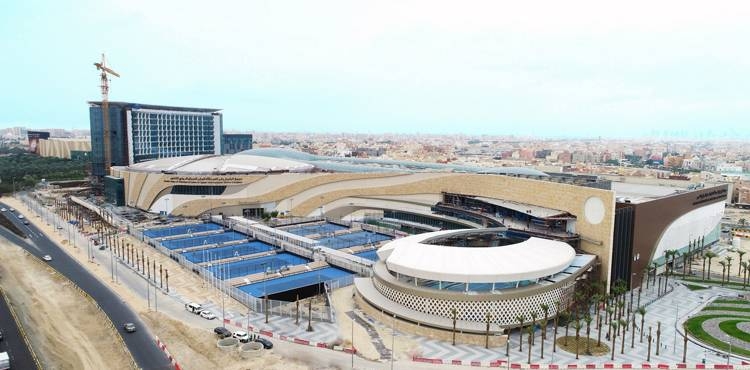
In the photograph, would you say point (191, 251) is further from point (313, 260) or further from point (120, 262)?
point (313, 260)

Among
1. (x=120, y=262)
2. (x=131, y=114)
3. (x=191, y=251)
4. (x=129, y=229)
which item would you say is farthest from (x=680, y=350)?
(x=131, y=114)

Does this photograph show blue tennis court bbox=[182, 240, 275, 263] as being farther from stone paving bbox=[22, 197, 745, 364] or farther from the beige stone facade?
the beige stone facade

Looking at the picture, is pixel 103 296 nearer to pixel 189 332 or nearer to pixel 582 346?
pixel 189 332

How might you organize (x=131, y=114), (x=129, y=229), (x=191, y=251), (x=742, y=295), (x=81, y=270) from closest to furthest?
(x=742, y=295), (x=81, y=270), (x=191, y=251), (x=129, y=229), (x=131, y=114)

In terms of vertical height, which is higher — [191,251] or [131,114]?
[131,114]

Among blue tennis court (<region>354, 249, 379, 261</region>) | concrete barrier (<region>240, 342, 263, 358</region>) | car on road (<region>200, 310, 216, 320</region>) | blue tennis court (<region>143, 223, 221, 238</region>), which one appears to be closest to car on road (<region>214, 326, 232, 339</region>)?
concrete barrier (<region>240, 342, 263, 358</region>)
